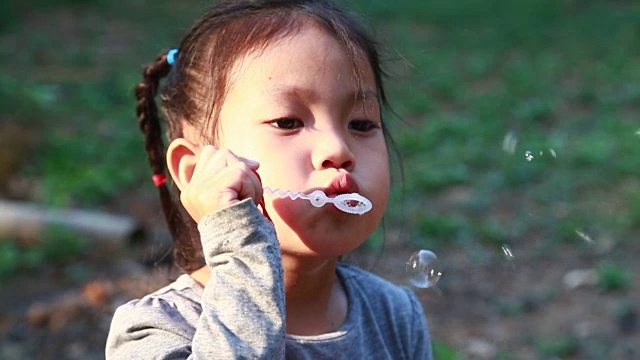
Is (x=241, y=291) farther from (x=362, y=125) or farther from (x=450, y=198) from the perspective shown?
(x=450, y=198)

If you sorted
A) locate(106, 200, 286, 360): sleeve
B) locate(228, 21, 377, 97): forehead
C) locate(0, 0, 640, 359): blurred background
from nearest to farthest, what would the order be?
locate(106, 200, 286, 360): sleeve → locate(228, 21, 377, 97): forehead → locate(0, 0, 640, 359): blurred background

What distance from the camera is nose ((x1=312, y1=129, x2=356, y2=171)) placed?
1.79 meters

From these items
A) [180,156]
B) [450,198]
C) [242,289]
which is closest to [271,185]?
[242,289]

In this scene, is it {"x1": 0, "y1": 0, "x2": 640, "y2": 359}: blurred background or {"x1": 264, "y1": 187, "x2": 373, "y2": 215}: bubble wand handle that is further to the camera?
{"x1": 0, "y1": 0, "x2": 640, "y2": 359}: blurred background

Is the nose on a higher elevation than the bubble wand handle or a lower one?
higher

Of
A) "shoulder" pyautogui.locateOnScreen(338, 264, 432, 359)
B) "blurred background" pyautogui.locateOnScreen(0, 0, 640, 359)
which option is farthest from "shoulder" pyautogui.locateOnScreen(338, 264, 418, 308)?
"blurred background" pyautogui.locateOnScreen(0, 0, 640, 359)

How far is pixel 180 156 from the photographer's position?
2047 millimetres

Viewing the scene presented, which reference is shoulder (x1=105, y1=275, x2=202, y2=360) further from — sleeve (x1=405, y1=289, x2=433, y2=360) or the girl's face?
sleeve (x1=405, y1=289, x2=433, y2=360)

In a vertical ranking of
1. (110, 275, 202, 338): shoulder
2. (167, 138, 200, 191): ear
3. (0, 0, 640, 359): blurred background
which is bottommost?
(0, 0, 640, 359): blurred background

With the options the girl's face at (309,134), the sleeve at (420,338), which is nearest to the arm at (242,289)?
the girl's face at (309,134)

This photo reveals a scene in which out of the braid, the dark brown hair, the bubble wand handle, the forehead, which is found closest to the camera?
the bubble wand handle

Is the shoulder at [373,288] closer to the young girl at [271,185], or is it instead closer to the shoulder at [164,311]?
the young girl at [271,185]

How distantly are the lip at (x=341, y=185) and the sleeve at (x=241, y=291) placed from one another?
5.1 inches

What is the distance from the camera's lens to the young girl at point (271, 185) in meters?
1.67
